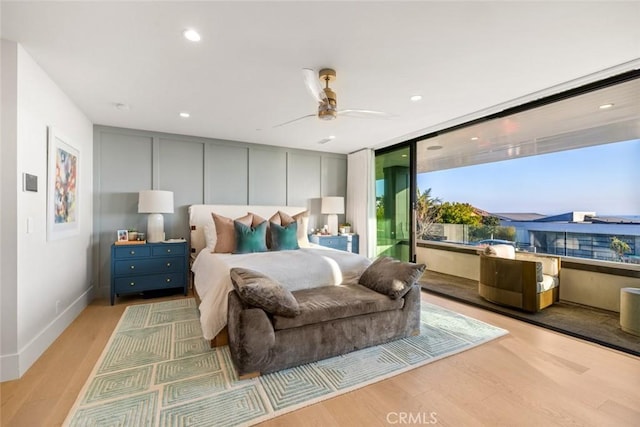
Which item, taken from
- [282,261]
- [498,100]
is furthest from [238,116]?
[498,100]

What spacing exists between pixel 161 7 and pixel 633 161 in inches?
213

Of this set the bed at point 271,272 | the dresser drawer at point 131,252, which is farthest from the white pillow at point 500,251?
the dresser drawer at point 131,252

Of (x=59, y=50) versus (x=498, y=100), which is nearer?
(x=59, y=50)

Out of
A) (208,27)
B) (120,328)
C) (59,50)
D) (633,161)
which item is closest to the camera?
(208,27)

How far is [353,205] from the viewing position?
226 inches

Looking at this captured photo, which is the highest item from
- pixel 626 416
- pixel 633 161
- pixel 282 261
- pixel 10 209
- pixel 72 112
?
pixel 72 112

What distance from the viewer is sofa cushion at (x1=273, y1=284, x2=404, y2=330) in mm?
2152

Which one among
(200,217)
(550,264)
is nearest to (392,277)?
(550,264)

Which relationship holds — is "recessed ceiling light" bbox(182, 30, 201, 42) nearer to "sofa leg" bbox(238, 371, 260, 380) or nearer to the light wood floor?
"sofa leg" bbox(238, 371, 260, 380)

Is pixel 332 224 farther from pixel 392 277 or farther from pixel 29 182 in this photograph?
pixel 29 182

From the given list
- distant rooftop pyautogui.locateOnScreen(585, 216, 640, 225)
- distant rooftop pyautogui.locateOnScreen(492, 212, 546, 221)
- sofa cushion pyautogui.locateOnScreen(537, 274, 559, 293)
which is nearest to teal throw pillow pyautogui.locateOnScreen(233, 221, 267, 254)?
sofa cushion pyautogui.locateOnScreen(537, 274, 559, 293)

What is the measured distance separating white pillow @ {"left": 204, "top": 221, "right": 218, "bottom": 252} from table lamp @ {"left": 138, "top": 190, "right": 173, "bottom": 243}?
57 cm

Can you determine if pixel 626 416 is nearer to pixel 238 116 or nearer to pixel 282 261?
pixel 282 261

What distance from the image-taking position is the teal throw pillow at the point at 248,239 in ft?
11.8
